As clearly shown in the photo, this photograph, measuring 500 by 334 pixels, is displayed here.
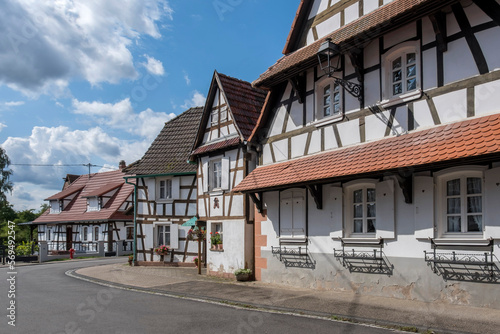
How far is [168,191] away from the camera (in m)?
24.7

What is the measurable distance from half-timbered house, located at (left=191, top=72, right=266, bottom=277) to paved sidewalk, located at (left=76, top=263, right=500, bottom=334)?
1541mm

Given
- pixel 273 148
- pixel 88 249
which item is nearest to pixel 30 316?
pixel 273 148

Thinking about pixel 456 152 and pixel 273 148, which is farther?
pixel 273 148

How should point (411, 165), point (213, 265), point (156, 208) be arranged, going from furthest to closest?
Answer: point (156, 208)
point (213, 265)
point (411, 165)

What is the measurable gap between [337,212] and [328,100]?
10.4ft

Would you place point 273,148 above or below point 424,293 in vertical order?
above

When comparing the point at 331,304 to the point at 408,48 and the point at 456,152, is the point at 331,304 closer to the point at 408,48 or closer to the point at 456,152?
the point at 456,152

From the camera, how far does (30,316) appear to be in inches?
381

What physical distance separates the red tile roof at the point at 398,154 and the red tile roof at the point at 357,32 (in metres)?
2.49

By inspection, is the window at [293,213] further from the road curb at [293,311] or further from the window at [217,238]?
the window at [217,238]

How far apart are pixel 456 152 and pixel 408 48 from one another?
123 inches

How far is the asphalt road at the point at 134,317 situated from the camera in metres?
8.13

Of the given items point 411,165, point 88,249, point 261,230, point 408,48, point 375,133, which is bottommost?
point 88,249

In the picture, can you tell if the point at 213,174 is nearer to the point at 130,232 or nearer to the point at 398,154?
the point at 398,154
